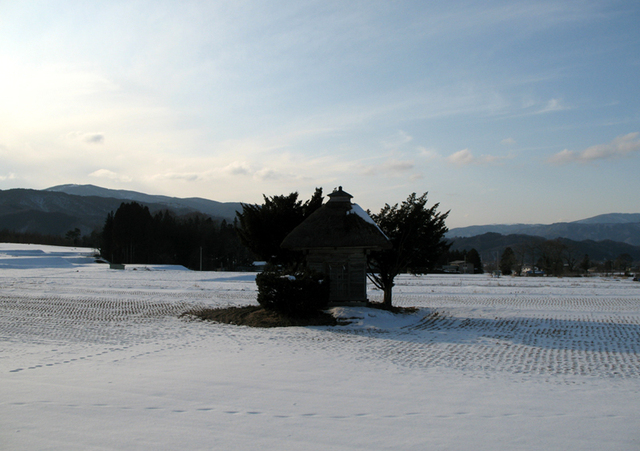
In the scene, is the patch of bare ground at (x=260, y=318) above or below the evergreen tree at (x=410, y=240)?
below

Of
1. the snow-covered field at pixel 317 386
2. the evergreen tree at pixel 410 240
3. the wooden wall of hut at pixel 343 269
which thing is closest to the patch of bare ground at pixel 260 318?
the snow-covered field at pixel 317 386

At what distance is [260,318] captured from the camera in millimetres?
16969

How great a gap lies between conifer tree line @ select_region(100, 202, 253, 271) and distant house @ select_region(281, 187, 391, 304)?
62.6m

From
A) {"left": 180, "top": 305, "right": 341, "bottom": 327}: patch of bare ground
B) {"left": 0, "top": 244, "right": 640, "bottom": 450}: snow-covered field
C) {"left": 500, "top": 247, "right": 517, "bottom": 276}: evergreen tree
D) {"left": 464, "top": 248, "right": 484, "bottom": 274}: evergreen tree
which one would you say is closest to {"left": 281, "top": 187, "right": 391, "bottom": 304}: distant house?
{"left": 180, "top": 305, "right": 341, "bottom": 327}: patch of bare ground

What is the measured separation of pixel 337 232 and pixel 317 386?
10.7m

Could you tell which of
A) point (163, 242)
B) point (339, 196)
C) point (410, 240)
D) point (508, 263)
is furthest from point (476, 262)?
point (339, 196)

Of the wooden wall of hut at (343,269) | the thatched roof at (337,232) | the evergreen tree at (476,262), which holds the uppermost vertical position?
the thatched roof at (337,232)

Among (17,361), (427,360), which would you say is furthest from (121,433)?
(427,360)

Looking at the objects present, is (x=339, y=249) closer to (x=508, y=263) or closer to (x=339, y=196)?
(x=339, y=196)

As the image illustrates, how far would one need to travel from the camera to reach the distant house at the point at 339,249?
1825cm

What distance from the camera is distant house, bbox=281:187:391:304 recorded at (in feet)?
59.9

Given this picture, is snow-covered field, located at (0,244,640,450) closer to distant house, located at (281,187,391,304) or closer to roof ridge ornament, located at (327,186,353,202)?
distant house, located at (281,187,391,304)

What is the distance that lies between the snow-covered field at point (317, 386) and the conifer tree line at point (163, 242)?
67725 millimetres

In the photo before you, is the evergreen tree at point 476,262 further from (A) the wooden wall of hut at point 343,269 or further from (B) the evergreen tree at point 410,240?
(A) the wooden wall of hut at point 343,269
